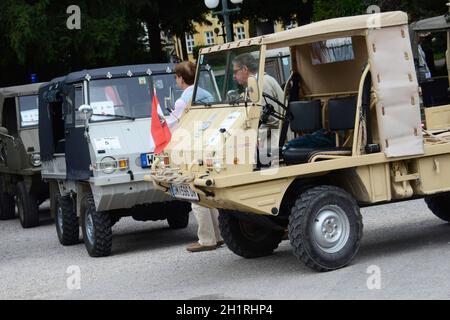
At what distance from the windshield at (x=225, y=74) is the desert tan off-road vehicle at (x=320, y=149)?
0.07ft

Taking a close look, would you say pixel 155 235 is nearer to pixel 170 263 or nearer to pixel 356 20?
pixel 170 263

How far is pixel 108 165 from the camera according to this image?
1338 cm

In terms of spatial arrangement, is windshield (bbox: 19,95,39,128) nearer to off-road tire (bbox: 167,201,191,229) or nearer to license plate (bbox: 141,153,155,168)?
off-road tire (bbox: 167,201,191,229)

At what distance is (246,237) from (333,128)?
1709 mm

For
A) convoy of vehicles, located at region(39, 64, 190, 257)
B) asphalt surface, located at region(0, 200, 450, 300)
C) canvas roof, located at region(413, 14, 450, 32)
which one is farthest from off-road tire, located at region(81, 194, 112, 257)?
canvas roof, located at region(413, 14, 450, 32)

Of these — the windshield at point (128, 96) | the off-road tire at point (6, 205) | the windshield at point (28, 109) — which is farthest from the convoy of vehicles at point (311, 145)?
the off-road tire at point (6, 205)

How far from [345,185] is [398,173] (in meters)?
0.53

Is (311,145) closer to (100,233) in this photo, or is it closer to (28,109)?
(100,233)

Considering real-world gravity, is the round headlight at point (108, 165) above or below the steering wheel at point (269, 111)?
below

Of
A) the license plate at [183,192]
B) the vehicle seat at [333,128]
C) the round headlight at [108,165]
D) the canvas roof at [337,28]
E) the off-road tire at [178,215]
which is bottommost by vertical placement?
the off-road tire at [178,215]

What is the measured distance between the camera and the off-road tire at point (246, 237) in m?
11.5

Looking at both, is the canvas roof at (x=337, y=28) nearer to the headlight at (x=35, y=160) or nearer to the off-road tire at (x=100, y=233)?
the off-road tire at (x=100, y=233)

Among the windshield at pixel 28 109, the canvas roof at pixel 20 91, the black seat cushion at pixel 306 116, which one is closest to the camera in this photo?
the black seat cushion at pixel 306 116

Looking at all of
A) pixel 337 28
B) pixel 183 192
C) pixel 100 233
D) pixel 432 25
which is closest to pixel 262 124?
pixel 183 192
